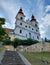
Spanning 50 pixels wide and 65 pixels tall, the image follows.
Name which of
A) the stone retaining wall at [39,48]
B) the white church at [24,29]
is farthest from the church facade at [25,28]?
the stone retaining wall at [39,48]

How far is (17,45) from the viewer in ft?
205

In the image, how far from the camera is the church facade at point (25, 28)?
75.3m

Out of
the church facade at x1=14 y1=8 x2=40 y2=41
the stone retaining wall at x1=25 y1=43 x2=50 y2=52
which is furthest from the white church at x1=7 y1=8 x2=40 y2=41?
the stone retaining wall at x1=25 y1=43 x2=50 y2=52

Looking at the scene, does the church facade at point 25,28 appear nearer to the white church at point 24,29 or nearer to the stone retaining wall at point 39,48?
the white church at point 24,29

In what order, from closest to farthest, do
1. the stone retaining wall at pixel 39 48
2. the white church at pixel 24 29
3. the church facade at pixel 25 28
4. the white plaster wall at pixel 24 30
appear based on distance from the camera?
the stone retaining wall at pixel 39 48 < the white church at pixel 24 29 < the white plaster wall at pixel 24 30 < the church facade at pixel 25 28

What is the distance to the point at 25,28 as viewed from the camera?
7825 cm

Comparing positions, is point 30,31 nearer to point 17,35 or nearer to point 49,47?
point 17,35

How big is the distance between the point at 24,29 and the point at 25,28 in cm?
68

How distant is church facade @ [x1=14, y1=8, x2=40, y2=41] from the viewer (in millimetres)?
75312

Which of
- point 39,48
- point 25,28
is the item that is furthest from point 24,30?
point 39,48

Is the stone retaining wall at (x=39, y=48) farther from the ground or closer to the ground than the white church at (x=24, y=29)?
closer to the ground

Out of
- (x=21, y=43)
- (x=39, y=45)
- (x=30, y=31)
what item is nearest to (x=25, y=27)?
(x=30, y=31)

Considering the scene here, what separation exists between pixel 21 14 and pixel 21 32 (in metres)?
8.35

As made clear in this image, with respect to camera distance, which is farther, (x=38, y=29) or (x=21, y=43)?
(x=38, y=29)
